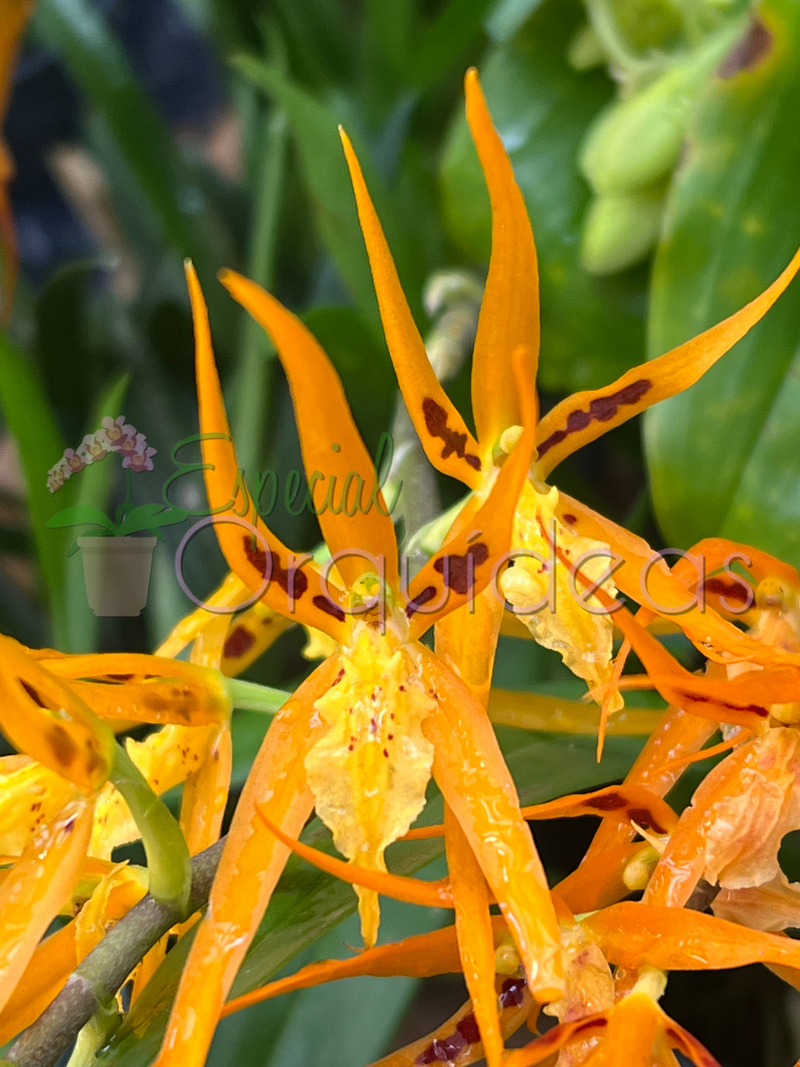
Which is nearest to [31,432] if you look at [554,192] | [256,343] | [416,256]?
[256,343]

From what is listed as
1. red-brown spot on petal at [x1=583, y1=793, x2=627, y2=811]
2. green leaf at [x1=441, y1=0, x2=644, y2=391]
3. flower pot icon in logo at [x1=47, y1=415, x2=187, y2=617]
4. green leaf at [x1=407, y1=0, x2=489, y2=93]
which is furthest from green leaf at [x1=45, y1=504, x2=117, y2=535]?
green leaf at [x1=407, y1=0, x2=489, y2=93]

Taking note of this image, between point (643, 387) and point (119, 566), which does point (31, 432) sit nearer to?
point (119, 566)

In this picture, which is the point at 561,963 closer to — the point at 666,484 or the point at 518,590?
the point at 518,590

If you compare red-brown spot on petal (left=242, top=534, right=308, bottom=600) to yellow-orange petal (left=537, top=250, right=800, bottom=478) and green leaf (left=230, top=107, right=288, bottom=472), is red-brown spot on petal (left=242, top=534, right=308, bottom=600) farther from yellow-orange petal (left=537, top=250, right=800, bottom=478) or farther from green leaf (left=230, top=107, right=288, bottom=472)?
green leaf (left=230, top=107, right=288, bottom=472)

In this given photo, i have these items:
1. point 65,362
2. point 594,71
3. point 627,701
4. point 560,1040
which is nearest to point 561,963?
point 560,1040

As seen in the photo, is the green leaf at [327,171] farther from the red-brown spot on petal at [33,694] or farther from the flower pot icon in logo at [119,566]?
the red-brown spot on petal at [33,694]

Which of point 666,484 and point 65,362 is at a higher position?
point 65,362
